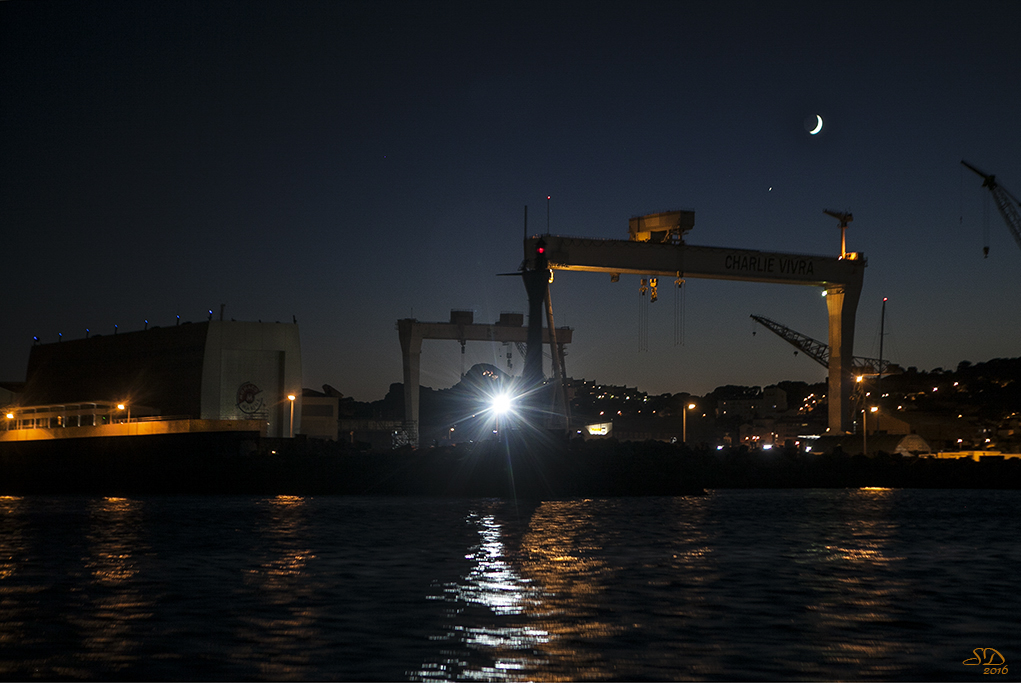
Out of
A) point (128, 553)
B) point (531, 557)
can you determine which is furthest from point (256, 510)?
point (531, 557)

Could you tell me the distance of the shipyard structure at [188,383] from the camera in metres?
55.8

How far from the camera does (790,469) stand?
48.6 m

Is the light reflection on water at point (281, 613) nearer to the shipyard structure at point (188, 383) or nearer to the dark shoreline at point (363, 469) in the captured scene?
the dark shoreline at point (363, 469)

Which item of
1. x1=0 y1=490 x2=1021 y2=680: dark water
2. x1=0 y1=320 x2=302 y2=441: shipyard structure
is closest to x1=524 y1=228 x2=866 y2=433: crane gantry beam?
x1=0 y1=320 x2=302 y2=441: shipyard structure

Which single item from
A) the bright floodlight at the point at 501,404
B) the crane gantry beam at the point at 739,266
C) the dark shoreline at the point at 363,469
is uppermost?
the crane gantry beam at the point at 739,266

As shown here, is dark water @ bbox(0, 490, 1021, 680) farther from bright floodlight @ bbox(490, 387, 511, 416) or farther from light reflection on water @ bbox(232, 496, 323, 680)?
bright floodlight @ bbox(490, 387, 511, 416)

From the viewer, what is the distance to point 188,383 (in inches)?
2222

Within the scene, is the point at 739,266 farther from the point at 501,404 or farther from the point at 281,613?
the point at 281,613

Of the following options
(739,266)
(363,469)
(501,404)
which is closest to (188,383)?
(501,404)

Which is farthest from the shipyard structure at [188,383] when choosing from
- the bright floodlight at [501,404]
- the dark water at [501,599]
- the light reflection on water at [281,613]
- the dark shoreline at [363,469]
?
the light reflection on water at [281,613]

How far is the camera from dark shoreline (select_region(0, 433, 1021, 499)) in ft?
134

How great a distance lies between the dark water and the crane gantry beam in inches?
1028

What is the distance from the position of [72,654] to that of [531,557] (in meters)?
9.57

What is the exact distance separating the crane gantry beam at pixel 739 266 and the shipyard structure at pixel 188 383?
17.6 meters
